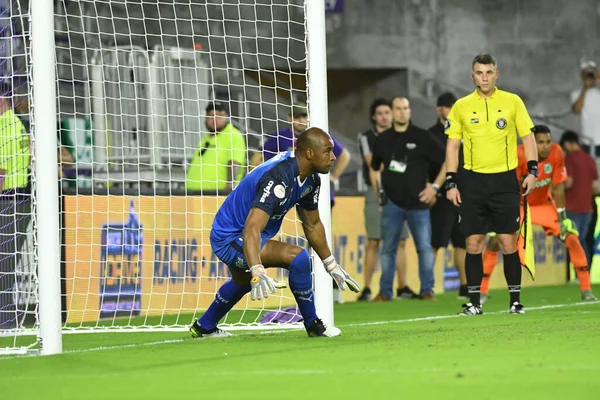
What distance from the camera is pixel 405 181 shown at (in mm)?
13992

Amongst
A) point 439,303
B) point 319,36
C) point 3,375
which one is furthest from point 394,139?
point 3,375

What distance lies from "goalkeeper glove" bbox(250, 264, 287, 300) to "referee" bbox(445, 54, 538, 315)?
3407mm

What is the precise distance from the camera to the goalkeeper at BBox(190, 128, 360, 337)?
7484mm

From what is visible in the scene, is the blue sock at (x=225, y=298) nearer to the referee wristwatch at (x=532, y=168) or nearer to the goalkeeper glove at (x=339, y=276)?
the goalkeeper glove at (x=339, y=276)

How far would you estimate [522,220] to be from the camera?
35.9ft

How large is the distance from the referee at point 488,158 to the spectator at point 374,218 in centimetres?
385

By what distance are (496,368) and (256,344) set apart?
2.38 meters

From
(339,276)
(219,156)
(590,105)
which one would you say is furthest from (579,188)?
(590,105)

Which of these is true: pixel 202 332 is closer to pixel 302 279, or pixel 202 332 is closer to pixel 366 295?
pixel 302 279

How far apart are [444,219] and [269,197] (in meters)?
7.36

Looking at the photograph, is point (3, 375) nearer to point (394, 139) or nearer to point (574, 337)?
point (574, 337)

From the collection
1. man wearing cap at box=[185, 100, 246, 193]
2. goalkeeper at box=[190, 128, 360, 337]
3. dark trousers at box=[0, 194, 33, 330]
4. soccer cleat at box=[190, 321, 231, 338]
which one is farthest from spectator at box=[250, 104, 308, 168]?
goalkeeper at box=[190, 128, 360, 337]

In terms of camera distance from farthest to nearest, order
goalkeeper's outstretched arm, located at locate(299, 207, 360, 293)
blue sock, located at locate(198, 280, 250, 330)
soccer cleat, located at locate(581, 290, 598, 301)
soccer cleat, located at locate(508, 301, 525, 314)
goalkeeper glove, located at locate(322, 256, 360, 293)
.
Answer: soccer cleat, located at locate(581, 290, 598, 301), soccer cleat, located at locate(508, 301, 525, 314), blue sock, located at locate(198, 280, 250, 330), goalkeeper's outstretched arm, located at locate(299, 207, 360, 293), goalkeeper glove, located at locate(322, 256, 360, 293)

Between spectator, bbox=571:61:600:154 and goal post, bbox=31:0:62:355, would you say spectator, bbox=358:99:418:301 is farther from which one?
spectator, bbox=571:61:600:154
